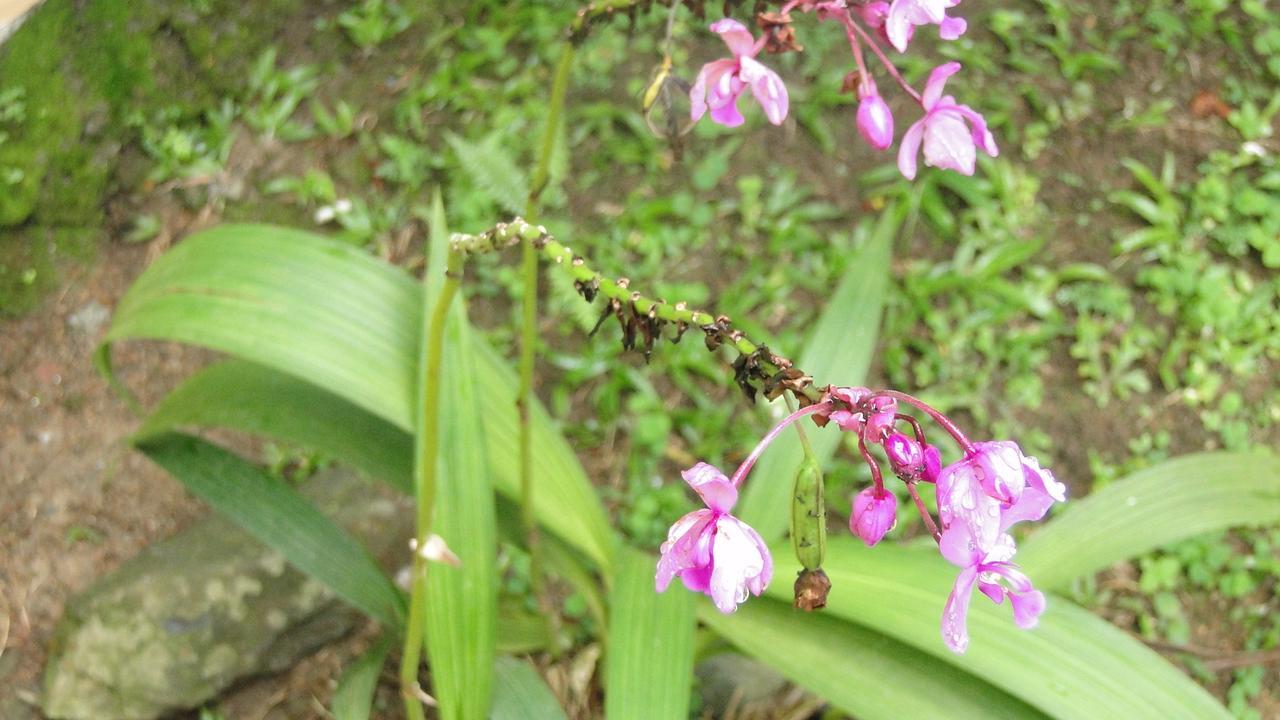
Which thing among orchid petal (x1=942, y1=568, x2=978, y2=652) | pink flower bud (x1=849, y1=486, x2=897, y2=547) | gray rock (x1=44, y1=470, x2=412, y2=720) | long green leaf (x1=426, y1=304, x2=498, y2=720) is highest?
pink flower bud (x1=849, y1=486, x2=897, y2=547)

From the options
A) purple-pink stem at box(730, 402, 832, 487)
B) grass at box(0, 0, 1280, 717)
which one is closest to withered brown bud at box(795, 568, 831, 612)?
purple-pink stem at box(730, 402, 832, 487)

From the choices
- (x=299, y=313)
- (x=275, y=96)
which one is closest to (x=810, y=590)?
(x=299, y=313)

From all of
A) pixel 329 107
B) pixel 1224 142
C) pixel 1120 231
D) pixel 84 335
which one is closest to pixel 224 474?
pixel 84 335

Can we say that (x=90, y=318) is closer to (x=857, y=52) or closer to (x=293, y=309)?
(x=293, y=309)

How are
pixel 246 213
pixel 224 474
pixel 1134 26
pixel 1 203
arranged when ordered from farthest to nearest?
pixel 1134 26 < pixel 246 213 < pixel 1 203 < pixel 224 474

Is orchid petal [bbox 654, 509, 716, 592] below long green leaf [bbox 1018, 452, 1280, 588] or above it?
above

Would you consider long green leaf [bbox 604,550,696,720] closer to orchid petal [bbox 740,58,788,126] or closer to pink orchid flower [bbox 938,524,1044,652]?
pink orchid flower [bbox 938,524,1044,652]

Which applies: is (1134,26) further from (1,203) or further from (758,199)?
(1,203)
